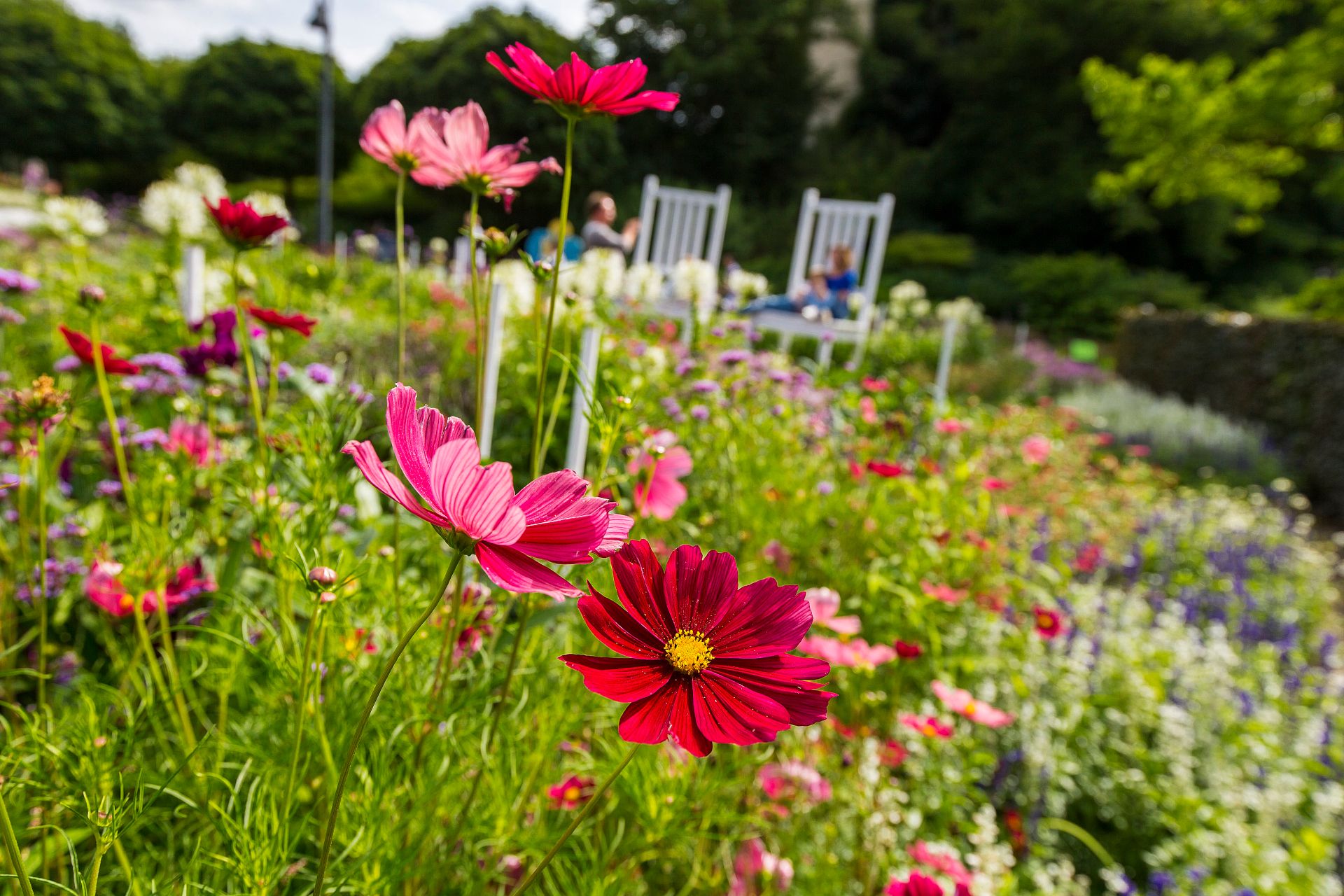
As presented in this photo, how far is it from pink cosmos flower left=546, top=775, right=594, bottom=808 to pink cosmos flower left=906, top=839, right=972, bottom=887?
1.53ft

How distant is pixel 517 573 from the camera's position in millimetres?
331

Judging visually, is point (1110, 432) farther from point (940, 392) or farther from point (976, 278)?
point (976, 278)

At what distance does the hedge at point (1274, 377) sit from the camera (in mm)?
4562

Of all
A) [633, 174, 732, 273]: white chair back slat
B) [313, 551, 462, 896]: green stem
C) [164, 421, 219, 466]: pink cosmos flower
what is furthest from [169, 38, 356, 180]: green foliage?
[313, 551, 462, 896]: green stem

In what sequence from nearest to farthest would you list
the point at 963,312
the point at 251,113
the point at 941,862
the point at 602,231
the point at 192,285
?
the point at 941,862, the point at 192,285, the point at 602,231, the point at 963,312, the point at 251,113

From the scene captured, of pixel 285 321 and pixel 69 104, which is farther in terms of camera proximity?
pixel 69 104

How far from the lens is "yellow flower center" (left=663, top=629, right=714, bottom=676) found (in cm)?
38

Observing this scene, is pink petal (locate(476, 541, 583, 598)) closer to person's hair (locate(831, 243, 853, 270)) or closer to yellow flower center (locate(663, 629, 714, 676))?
yellow flower center (locate(663, 629, 714, 676))

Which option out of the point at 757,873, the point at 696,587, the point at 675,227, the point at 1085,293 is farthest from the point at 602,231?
the point at 1085,293

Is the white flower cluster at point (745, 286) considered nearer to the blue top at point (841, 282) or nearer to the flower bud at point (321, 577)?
the blue top at point (841, 282)

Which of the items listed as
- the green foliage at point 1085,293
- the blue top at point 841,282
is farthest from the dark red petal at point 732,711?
the green foliage at point 1085,293

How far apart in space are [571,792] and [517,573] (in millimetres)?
560

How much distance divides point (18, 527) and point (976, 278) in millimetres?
12966

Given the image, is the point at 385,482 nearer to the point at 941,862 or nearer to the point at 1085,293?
the point at 941,862
